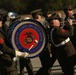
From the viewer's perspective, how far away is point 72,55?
8.02 meters

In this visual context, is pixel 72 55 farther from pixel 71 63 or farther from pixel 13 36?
pixel 13 36

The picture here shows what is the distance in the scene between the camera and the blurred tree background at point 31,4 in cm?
5588

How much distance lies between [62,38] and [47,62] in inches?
53.6

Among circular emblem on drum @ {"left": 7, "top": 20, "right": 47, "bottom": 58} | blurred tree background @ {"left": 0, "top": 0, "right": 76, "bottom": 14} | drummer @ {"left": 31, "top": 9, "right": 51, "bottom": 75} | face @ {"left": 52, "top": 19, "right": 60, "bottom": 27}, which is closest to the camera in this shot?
circular emblem on drum @ {"left": 7, "top": 20, "right": 47, "bottom": 58}

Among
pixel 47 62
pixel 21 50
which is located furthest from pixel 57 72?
pixel 21 50

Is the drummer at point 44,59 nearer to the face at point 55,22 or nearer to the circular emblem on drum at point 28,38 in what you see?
the face at point 55,22

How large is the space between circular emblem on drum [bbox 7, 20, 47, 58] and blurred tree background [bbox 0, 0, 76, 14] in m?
46.3

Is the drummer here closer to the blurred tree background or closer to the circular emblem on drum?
the circular emblem on drum

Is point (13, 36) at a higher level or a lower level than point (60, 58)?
higher

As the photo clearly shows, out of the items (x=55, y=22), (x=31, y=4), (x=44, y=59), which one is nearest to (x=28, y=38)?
(x=55, y=22)

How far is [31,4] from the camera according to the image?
60.9 meters

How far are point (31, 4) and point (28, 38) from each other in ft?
175

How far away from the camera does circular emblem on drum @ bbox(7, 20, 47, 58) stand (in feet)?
24.9

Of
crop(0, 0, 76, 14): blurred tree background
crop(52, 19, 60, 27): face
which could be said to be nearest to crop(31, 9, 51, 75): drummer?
crop(52, 19, 60, 27): face
